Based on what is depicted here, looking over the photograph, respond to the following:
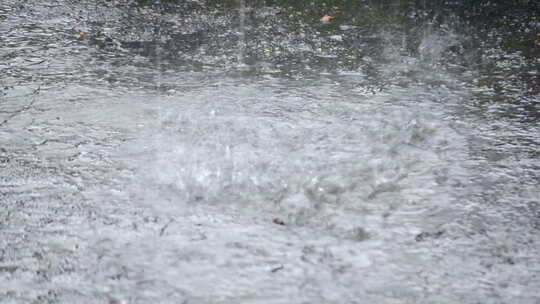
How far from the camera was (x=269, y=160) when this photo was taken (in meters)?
2.90

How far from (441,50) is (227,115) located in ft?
5.72

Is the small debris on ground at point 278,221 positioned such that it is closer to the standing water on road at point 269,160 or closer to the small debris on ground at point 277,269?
the standing water on road at point 269,160

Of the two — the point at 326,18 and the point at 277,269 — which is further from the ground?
the point at 326,18

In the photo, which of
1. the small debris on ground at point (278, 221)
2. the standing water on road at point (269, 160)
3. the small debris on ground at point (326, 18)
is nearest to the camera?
the standing water on road at point (269, 160)

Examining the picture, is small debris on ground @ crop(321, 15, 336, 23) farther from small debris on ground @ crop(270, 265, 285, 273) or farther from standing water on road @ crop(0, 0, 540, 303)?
small debris on ground @ crop(270, 265, 285, 273)

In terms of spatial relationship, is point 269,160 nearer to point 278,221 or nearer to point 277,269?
point 278,221

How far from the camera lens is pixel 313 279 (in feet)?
7.07

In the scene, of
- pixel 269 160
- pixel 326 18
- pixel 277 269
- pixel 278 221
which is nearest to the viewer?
pixel 277 269

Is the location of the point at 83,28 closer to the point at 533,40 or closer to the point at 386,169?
the point at 386,169

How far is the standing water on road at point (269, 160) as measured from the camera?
2.19m

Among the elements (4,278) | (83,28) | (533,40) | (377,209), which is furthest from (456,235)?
(83,28)

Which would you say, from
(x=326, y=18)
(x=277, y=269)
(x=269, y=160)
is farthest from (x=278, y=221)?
(x=326, y=18)

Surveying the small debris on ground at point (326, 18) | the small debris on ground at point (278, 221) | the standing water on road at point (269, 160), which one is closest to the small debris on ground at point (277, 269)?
the standing water on road at point (269, 160)

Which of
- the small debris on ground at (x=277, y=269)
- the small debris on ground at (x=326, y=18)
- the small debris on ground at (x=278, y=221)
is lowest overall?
the small debris on ground at (x=277, y=269)
